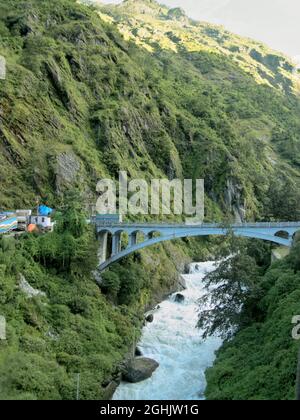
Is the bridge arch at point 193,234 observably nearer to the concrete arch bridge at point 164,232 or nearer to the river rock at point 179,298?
the concrete arch bridge at point 164,232

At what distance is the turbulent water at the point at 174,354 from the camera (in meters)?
26.2

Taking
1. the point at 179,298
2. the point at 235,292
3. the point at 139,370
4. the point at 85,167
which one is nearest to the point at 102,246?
the point at 179,298

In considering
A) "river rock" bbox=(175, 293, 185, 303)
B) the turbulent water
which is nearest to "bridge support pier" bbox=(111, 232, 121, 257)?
the turbulent water

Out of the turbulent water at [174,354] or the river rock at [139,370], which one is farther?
the river rock at [139,370]

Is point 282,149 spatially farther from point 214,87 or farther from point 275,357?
point 275,357

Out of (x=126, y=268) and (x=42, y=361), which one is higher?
(x=126, y=268)

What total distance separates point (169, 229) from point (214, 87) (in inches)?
3766

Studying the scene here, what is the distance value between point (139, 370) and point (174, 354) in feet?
13.7

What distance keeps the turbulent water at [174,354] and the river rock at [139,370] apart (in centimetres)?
30

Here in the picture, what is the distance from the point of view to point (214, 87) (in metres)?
126

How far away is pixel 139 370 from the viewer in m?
27.9

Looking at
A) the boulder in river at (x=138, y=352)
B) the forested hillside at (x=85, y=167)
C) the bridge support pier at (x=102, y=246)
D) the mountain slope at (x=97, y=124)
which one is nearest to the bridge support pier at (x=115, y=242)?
the bridge support pier at (x=102, y=246)

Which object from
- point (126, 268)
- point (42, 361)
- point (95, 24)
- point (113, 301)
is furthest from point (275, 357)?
point (95, 24)

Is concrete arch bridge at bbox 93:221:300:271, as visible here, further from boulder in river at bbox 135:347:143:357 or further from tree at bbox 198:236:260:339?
boulder in river at bbox 135:347:143:357
